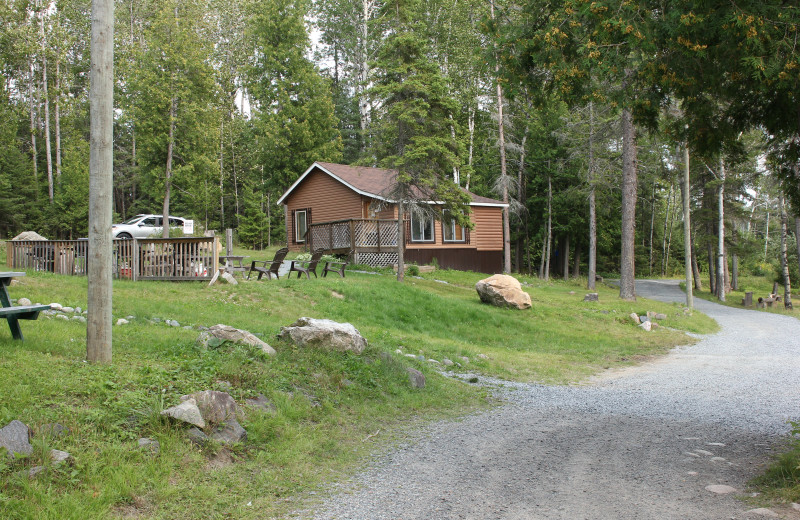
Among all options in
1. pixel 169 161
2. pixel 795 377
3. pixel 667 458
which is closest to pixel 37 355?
pixel 667 458

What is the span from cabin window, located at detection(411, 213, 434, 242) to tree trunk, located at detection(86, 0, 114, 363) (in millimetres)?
22713

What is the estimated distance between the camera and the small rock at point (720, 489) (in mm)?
4406

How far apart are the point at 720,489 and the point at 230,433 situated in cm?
391

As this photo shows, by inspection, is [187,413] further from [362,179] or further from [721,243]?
[721,243]

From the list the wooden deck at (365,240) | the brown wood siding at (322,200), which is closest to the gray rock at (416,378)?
the wooden deck at (365,240)

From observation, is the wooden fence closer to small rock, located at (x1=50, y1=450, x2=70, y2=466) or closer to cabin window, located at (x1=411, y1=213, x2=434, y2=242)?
small rock, located at (x1=50, y1=450, x2=70, y2=466)

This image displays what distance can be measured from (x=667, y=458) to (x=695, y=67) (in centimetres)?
381

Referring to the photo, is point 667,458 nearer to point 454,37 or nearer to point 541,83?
point 541,83

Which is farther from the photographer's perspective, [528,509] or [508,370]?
[508,370]

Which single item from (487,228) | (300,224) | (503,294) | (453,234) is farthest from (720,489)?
(300,224)

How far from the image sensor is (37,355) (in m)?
5.94

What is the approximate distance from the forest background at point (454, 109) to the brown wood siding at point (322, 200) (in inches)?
160

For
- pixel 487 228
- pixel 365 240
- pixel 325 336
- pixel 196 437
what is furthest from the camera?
pixel 487 228

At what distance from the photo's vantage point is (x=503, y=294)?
17719 millimetres
